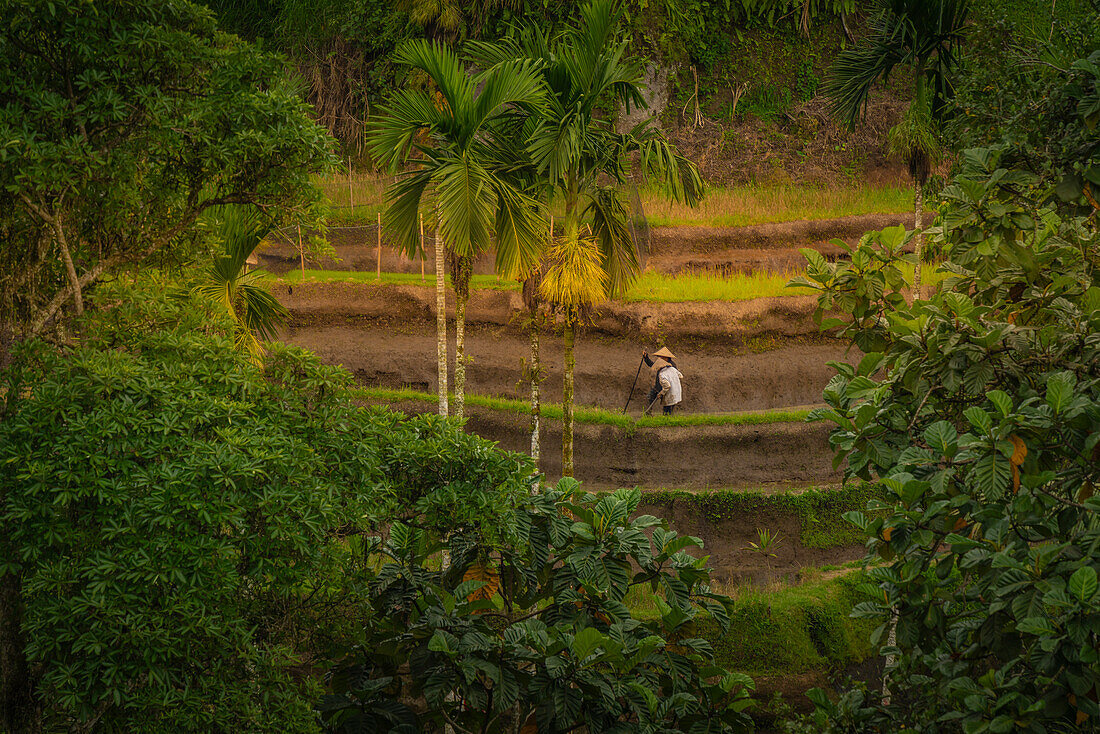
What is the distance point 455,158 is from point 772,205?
14.9 meters

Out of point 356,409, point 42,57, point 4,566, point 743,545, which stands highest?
point 42,57

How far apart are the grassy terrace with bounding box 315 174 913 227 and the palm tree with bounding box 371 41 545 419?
38.0ft

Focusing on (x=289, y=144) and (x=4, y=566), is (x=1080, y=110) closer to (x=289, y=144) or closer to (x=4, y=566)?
(x=289, y=144)

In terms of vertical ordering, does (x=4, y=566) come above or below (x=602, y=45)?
below

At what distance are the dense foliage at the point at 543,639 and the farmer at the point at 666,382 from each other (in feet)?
32.1

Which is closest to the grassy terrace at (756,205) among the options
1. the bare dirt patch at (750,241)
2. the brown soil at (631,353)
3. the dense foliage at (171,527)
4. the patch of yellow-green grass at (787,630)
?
the bare dirt patch at (750,241)

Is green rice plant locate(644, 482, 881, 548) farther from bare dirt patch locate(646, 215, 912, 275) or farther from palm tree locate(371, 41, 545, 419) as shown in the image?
bare dirt patch locate(646, 215, 912, 275)

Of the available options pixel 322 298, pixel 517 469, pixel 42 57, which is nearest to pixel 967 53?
pixel 517 469

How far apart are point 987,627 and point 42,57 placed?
6.27 m

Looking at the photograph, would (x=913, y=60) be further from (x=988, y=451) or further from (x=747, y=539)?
(x=988, y=451)

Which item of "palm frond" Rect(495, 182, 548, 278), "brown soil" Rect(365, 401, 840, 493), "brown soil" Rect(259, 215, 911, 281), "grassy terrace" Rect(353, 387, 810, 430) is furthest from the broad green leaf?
"brown soil" Rect(259, 215, 911, 281)

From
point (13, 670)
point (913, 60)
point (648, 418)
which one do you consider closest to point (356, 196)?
point (648, 418)

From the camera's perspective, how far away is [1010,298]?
19.3 ft

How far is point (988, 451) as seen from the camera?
432 centimetres
